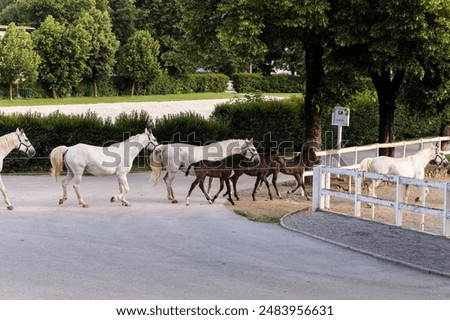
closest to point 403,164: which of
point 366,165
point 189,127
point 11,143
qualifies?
point 366,165

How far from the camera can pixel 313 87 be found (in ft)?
78.3

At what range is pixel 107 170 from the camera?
750 inches

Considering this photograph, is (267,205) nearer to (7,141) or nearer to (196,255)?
(196,255)

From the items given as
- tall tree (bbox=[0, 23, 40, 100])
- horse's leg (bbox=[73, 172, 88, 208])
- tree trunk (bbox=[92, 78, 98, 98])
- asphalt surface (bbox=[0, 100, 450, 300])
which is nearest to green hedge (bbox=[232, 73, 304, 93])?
tree trunk (bbox=[92, 78, 98, 98])

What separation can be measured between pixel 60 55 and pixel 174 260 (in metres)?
60.3

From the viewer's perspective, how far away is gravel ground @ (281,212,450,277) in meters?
13.1

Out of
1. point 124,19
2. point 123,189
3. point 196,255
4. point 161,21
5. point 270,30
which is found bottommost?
point 196,255

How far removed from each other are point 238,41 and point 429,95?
8.03 m

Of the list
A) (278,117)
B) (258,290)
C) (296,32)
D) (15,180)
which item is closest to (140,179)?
(15,180)

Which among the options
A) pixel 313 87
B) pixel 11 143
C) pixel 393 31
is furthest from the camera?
pixel 313 87

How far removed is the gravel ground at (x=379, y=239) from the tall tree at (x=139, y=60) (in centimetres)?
5824

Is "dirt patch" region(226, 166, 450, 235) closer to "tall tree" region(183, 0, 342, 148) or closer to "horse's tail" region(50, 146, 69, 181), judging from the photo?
"tall tree" region(183, 0, 342, 148)

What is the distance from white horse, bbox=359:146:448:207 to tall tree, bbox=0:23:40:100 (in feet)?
159

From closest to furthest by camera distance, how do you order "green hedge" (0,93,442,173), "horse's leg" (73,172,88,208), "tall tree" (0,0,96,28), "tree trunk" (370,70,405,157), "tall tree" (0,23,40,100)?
"horse's leg" (73,172,88,208), "tree trunk" (370,70,405,157), "green hedge" (0,93,442,173), "tall tree" (0,23,40,100), "tall tree" (0,0,96,28)
